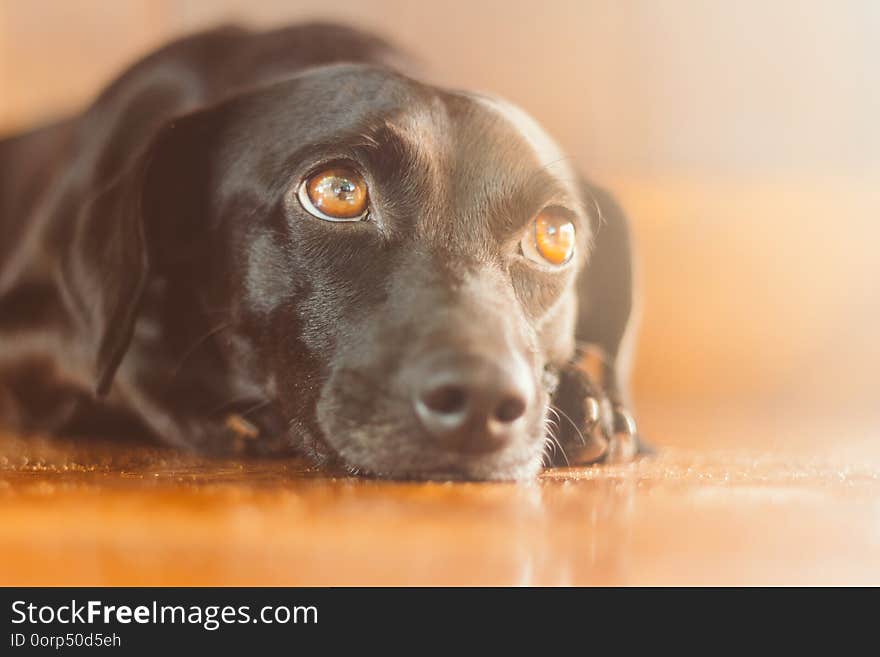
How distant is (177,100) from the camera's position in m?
2.04

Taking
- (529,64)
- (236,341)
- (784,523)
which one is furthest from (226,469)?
(529,64)

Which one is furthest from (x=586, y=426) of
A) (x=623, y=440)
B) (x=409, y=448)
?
(x=409, y=448)

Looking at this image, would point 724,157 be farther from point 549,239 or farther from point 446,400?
point 446,400

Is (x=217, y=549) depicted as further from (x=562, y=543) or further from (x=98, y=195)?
(x=98, y=195)

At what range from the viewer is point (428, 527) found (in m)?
1.03

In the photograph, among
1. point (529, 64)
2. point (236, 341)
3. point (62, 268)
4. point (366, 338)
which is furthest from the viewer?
point (529, 64)

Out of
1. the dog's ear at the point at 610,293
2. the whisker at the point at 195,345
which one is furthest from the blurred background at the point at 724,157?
the whisker at the point at 195,345

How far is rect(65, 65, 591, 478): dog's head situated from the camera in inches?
48.8

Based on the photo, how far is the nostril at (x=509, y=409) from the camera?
47.3 inches

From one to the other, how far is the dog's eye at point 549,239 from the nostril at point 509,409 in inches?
15.6

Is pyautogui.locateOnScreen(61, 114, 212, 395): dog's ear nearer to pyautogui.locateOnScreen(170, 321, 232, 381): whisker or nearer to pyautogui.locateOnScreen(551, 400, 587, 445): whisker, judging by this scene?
pyautogui.locateOnScreen(170, 321, 232, 381): whisker

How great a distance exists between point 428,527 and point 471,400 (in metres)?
0.20

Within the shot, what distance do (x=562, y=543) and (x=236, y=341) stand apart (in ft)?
2.76
